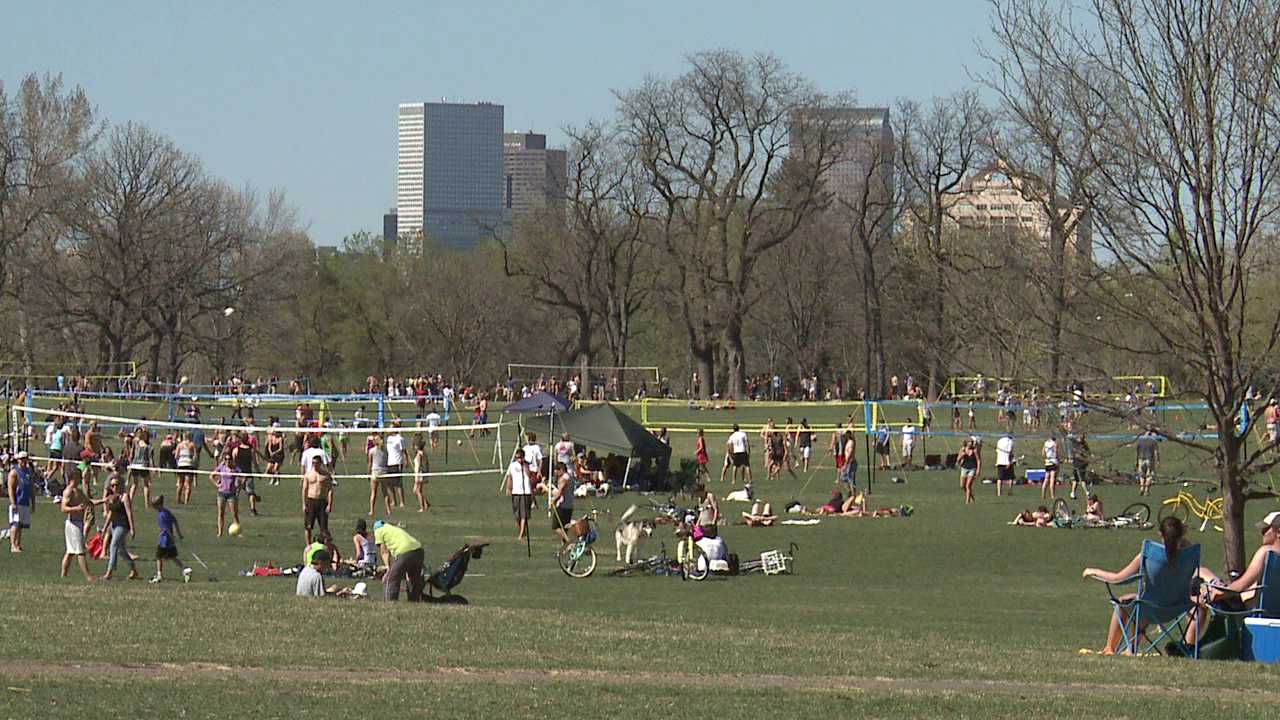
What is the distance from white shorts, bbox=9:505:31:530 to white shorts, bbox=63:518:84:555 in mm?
3928

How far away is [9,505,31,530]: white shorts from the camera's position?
89.6 ft

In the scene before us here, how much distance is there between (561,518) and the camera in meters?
31.0

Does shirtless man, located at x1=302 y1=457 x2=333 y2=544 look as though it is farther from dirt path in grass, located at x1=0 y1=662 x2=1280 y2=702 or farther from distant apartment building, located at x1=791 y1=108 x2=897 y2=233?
distant apartment building, located at x1=791 y1=108 x2=897 y2=233

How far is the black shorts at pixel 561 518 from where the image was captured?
30000 mm

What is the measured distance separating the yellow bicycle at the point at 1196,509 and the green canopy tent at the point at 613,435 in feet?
42.6

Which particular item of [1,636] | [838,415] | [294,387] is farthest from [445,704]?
[294,387]

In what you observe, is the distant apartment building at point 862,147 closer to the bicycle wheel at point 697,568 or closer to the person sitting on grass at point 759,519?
the person sitting on grass at point 759,519

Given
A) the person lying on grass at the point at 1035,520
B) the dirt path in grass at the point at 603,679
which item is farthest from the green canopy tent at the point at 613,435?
the dirt path in grass at the point at 603,679

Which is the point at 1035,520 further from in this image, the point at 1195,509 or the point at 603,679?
the point at 603,679

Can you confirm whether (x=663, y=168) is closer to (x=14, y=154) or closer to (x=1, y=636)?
(x=14, y=154)

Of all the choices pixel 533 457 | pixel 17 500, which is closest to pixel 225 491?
pixel 17 500

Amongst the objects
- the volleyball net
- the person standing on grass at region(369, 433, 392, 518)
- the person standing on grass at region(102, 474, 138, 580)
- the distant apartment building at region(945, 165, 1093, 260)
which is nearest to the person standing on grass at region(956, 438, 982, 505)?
the volleyball net

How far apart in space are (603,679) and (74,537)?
503 inches

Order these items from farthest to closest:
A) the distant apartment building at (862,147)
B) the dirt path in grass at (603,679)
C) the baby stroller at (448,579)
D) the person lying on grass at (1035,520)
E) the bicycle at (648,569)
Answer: the distant apartment building at (862,147), the person lying on grass at (1035,520), the bicycle at (648,569), the baby stroller at (448,579), the dirt path in grass at (603,679)
